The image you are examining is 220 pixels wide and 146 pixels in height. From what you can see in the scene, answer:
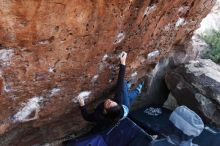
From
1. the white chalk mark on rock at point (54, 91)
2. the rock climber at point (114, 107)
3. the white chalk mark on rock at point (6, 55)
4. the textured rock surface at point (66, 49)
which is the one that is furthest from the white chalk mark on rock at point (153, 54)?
the white chalk mark on rock at point (6, 55)

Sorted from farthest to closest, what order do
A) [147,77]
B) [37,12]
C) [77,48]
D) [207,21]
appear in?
[207,21] → [147,77] → [77,48] → [37,12]

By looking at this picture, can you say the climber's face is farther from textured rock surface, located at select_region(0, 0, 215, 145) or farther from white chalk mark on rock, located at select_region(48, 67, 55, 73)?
white chalk mark on rock, located at select_region(48, 67, 55, 73)

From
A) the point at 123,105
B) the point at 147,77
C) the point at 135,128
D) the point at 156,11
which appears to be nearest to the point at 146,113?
the point at 147,77

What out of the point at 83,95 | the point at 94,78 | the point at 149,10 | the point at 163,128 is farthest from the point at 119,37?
the point at 163,128

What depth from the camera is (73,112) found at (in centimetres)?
413

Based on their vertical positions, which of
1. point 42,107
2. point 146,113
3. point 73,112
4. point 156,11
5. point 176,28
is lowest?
point 146,113

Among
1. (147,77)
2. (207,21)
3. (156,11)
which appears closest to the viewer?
(156,11)

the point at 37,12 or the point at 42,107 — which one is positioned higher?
the point at 37,12

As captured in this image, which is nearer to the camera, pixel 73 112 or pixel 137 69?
pixel 73 112

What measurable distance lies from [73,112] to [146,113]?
1178 mm

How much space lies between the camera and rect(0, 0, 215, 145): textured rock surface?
265cm

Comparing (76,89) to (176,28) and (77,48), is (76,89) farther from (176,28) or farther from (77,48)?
(176,28)

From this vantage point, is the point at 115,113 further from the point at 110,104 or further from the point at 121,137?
the point at 121,137

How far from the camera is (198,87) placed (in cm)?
489
